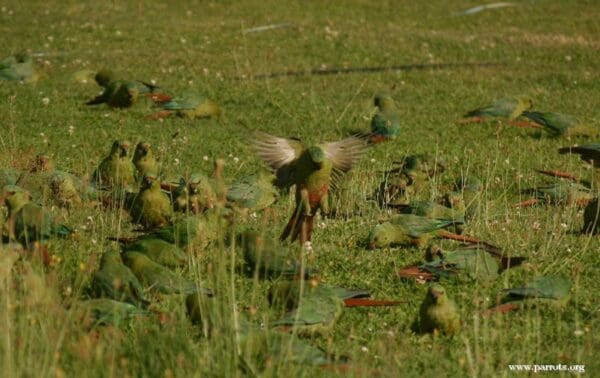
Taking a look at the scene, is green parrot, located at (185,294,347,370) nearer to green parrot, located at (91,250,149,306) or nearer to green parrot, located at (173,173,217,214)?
green parrot, located at (91,250,149,306)

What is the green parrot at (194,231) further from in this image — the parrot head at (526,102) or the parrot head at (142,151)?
the parrot head at (526,102)

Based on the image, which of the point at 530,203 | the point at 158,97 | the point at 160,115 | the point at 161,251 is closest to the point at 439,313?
the point at 161,251

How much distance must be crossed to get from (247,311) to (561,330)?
5.35 ft

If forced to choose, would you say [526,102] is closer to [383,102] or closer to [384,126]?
[383,102]

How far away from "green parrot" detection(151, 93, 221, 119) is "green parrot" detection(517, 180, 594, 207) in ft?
14.0

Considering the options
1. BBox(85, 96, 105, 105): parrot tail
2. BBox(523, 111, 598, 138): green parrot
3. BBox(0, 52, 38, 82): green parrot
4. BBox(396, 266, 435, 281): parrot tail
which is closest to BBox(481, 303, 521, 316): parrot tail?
BBox(396, 266, 435, 281): parrot tail

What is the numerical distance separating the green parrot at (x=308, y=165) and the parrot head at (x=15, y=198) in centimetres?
152

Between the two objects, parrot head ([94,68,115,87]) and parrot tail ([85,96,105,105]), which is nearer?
parrot tail ([85,96,105,105])

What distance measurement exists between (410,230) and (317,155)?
78 centimetres

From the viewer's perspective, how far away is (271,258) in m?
7.16

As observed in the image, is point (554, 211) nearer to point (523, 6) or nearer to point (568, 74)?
point (568, 74)

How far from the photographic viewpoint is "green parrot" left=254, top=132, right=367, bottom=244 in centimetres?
791

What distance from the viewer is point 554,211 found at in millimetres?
8773

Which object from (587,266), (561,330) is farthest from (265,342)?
(587,266)
